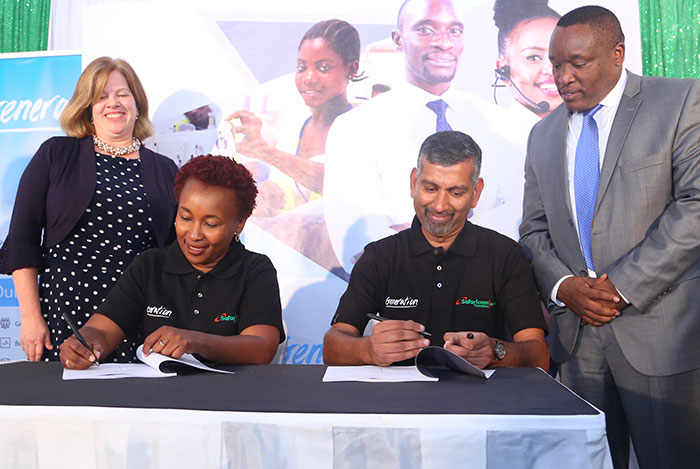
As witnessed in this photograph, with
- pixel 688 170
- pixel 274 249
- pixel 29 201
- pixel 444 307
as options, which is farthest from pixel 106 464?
pixel 274 249

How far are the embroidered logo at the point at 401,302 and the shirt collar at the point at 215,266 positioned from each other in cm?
53

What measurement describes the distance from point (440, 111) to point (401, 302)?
166 centimetres

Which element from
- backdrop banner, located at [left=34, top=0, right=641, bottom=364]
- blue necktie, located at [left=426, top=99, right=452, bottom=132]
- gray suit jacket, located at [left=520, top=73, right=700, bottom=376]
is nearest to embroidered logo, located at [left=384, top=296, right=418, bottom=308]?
gray suit jacket, located at [left=520, top=73, right=700, bottom=376]

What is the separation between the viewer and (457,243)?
2.25 metres

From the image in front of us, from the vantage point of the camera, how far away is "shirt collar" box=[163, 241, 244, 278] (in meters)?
2.15

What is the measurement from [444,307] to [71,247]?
158 cm

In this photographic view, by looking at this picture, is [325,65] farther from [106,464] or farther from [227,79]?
[106,464]

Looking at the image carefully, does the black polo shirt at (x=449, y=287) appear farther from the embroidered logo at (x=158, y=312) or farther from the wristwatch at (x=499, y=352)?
the embroidered logo at (x=158, y=312)

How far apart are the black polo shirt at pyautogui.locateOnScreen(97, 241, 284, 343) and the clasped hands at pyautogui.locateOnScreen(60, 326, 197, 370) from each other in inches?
9.5

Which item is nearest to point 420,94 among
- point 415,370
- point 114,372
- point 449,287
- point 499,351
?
point 449,287

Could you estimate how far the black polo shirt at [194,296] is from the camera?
2.10 metres

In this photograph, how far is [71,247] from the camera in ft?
8.70

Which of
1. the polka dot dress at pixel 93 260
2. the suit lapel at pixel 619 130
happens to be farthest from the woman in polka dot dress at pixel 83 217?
the suit lapel at pixel 619 130

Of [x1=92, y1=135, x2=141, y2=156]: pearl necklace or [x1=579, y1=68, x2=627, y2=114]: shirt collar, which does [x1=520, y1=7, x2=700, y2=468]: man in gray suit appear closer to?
[x1=579, y1=68, x2=627, y2=114]: shirt collar
